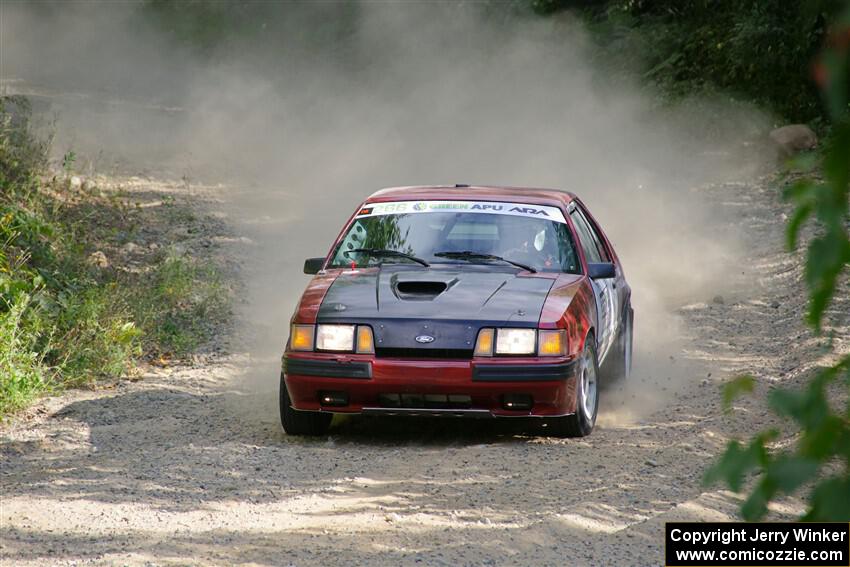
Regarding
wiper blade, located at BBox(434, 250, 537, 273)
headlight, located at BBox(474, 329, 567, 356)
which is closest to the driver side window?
wiper blade, located at BBox(434, 250, 537, 273)

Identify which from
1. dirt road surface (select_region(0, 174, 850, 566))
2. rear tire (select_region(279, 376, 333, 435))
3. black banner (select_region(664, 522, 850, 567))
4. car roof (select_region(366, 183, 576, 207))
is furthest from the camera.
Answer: car roof (select_region(366, 183, 576, 207))

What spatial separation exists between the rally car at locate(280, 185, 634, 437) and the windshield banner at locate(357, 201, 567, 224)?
0.4 inches

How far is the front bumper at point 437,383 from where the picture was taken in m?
6.71

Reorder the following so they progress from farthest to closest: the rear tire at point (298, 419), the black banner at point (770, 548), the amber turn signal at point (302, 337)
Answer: the rear tire at point (298, 419)
the amber turn signal at point (302, 337)
the black banner at point (770, 548)

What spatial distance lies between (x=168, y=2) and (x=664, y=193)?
69.2ft

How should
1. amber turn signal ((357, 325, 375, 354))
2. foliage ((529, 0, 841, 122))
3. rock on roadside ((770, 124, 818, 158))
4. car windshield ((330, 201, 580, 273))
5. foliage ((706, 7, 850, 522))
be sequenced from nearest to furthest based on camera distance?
1. foliage ((706, 7, 850, 522))
2. amber turn signal ((357, 325, 375, 354))
3. car windshield ((330, 201, 580, 273))
4. rock on roadside ((770, 124, 818, 158))
5. foliage ((529, 0, 841, 122))

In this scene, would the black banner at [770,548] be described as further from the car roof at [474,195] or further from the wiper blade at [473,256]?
the car roof at [474,195]

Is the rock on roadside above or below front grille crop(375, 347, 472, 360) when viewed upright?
above

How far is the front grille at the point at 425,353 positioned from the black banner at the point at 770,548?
102 inches

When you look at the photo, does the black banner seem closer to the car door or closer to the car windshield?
the car door

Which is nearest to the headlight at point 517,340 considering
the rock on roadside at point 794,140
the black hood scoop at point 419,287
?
the black hood scoop at point 419,287

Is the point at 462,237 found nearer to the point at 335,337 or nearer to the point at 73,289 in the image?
the point at 335,337

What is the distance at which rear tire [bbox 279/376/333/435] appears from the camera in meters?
7.29

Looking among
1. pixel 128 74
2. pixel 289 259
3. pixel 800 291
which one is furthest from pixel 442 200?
pixel 128 74
